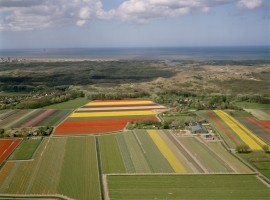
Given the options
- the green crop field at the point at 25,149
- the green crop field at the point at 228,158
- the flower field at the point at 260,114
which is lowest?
the green crop field at the point at 228,158

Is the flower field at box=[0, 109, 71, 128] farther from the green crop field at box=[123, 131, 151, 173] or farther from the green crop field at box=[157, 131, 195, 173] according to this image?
the green crop field at box=[157, 131, 195, 173]

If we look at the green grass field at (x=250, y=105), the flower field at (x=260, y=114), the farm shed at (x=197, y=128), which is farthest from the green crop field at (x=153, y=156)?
the green grass field at (x=250, y=105)

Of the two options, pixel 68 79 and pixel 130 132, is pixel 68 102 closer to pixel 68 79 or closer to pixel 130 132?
pixel 130 132

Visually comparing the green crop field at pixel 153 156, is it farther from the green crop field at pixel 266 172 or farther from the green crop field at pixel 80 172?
Answer: the green crop field at pixel 266 172

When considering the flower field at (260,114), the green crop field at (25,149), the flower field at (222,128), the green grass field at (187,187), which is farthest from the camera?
the flower field at (260,114)

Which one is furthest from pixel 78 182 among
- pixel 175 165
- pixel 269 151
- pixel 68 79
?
pixel 68 79
